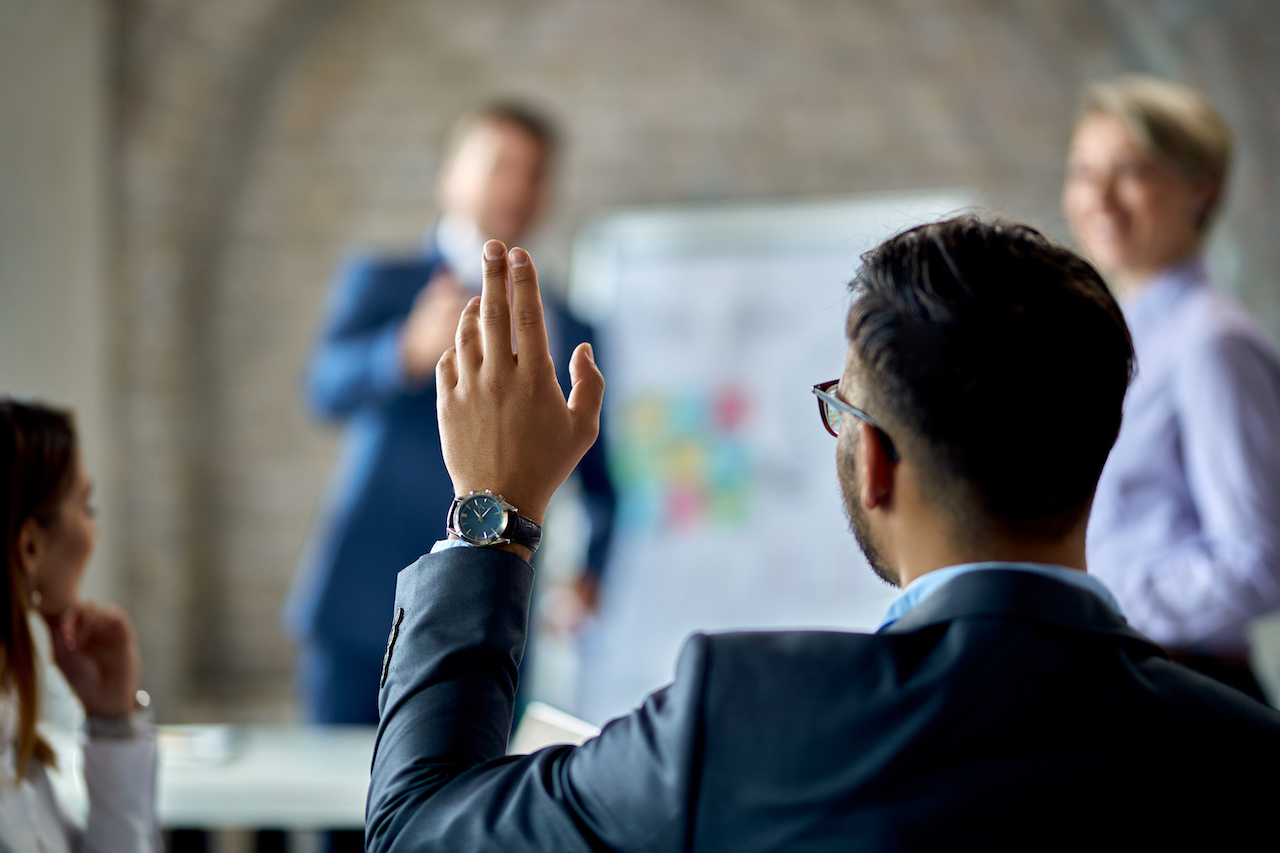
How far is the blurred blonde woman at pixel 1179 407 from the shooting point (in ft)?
6.05

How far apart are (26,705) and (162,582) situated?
355 centimetres

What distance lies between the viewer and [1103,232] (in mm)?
2143

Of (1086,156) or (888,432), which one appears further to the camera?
(1086,156)

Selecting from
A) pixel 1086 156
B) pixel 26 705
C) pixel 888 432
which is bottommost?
pixel 26 705

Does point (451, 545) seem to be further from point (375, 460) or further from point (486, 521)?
point (375, 460)

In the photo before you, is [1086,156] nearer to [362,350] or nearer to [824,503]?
[362,350]

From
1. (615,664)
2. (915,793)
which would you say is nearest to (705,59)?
(615,664)

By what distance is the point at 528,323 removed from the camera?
967mm

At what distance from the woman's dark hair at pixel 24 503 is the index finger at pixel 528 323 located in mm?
739

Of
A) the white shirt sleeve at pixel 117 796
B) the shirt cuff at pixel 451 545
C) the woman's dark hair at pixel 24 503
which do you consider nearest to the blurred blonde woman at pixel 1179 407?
the shirt cuff at pixel 451 545

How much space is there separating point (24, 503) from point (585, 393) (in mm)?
775

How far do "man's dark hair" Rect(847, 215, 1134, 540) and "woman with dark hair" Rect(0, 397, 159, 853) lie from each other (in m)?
1.03

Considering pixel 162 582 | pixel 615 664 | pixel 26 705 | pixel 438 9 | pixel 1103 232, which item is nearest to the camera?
pixel 26 705

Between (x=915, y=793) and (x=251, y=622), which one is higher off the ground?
(x=915, y=793)
